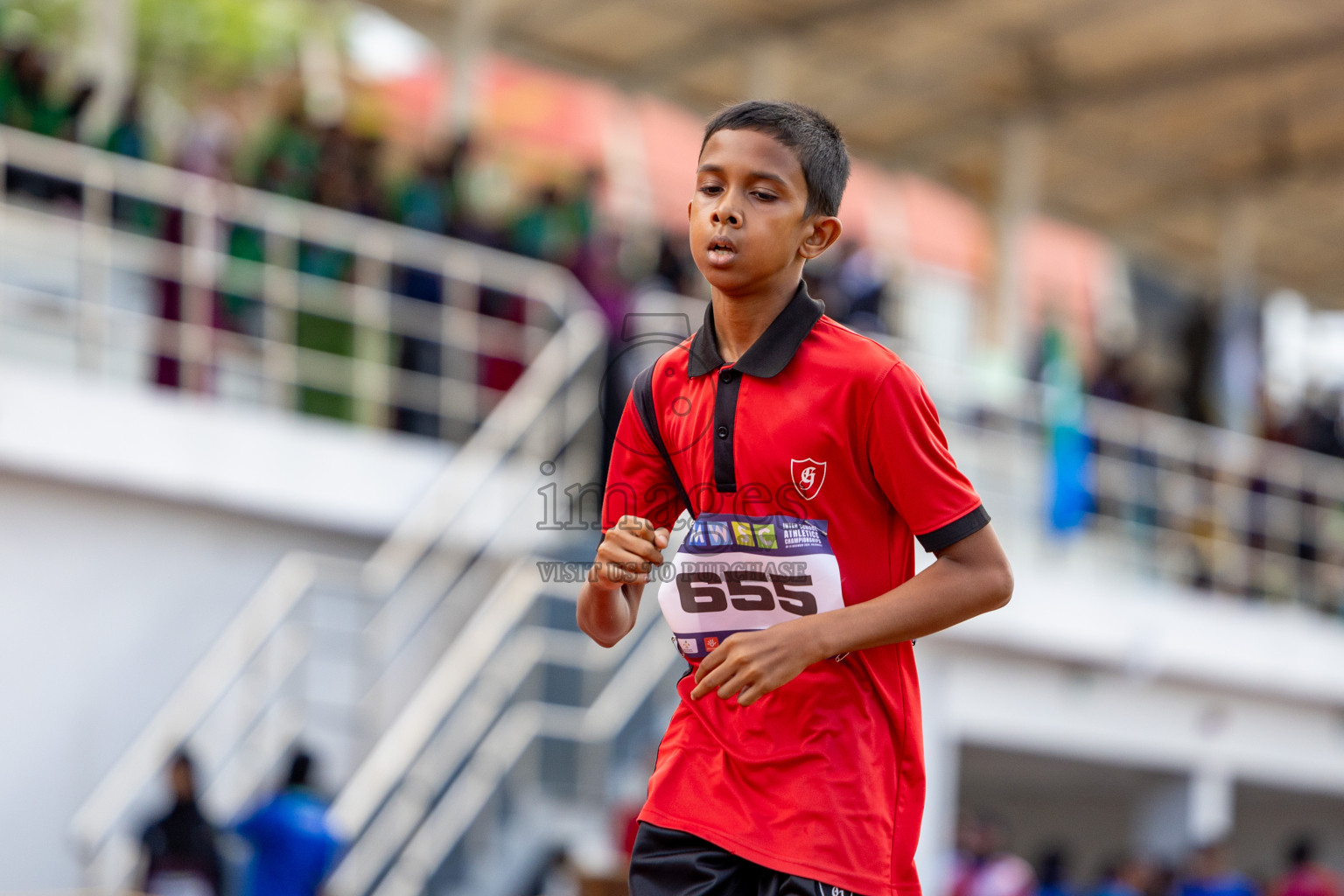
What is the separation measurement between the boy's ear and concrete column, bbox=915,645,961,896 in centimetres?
771

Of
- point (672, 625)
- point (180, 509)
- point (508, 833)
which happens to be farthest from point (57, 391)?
point (672, 625)

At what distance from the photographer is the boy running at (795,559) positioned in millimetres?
2176

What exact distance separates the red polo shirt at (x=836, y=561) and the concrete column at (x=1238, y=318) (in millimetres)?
13157

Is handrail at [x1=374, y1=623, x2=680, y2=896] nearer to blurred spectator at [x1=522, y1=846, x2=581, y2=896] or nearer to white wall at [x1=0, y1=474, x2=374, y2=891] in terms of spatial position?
blurred spectator at [x1=522, y1=846, x2=581, y2=896]

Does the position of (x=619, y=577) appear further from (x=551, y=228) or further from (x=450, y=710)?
(x=551, y=228)

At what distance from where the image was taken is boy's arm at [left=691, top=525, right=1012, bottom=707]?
81.2 inches

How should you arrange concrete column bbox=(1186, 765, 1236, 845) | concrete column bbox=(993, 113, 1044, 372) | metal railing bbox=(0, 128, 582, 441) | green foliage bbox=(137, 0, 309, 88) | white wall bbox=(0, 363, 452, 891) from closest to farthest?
white wall bbox=(0, 363, 452, 891) < metal railing bbox=(0, 128, 582, 441) < concrete column bbox=(1186, 765, 1236, 845) < concrete column bbox=(993, 113, 1044, 372) < green foliage bbox=(137, 0, 309, 88)

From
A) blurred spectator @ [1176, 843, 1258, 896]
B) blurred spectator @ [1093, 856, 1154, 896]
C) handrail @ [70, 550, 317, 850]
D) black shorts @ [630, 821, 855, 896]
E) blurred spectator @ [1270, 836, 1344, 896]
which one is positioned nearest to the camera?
black shorts @ [630, 821, 855, 896]

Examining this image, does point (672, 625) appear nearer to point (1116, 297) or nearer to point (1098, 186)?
point (1098, 186)

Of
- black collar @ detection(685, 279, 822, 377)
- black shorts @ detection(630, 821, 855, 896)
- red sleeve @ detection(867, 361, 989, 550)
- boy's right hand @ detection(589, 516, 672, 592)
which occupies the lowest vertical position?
black shorts @ detection(630, 821, 855, 896)

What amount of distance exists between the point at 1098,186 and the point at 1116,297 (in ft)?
15.0

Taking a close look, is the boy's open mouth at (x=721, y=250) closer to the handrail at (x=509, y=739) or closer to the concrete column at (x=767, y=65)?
the handrail at (x=509, y=739)

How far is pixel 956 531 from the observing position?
2174 mm

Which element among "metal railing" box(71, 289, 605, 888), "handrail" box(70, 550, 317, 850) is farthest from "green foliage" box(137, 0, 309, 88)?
"handrail" box(70, 550, 317, 850)
